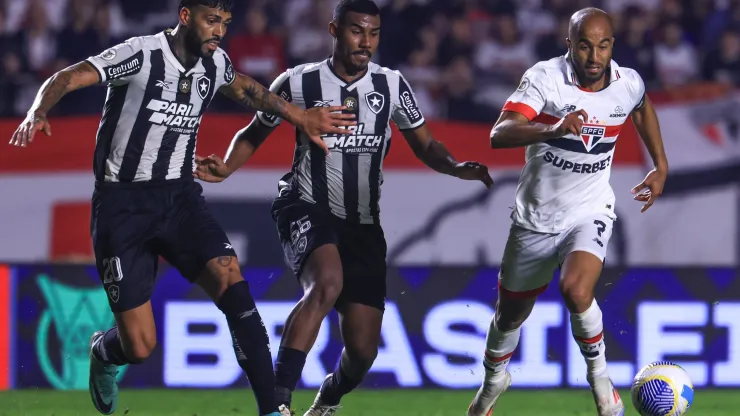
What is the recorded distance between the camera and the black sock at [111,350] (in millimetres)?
6520

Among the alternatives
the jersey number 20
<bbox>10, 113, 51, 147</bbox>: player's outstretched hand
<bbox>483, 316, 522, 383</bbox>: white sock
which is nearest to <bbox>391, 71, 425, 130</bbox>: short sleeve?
<bbox>483, 316, 522, 383</bbox>: white sock

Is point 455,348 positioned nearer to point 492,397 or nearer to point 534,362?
point 534,362

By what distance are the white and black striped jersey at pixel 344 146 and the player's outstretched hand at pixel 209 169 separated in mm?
417

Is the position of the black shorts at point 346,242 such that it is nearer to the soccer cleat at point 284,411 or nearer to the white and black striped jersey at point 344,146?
the white and black striped jersey at point 344,146

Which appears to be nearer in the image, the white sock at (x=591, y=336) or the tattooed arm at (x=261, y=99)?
the white sock at (x=591, y=336)

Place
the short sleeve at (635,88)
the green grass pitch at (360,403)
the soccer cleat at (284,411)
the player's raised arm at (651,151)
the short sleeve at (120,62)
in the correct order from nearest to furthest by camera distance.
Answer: the soccer cleat at (284,411) < the short sleeve at (120,62) < the short sleeve at (635,88) < the player's raised arm at (651,151) < the green grass pitch at (360,403)

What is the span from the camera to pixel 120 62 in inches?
236

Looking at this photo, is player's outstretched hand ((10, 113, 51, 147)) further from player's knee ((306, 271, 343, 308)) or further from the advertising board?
the advertising board

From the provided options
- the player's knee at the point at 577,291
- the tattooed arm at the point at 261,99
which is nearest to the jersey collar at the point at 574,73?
the player's knee at the point at 577,291

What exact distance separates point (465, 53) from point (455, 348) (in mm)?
4137

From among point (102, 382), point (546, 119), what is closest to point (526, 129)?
point (546, 119)

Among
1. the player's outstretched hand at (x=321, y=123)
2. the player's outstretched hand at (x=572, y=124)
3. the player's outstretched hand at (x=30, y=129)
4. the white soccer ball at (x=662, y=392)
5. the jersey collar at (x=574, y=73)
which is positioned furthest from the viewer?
the jersey collar at (x=574, y=73)

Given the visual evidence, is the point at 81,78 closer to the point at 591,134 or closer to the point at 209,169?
the point at 209,169

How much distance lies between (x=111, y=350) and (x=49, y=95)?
1582 mm
